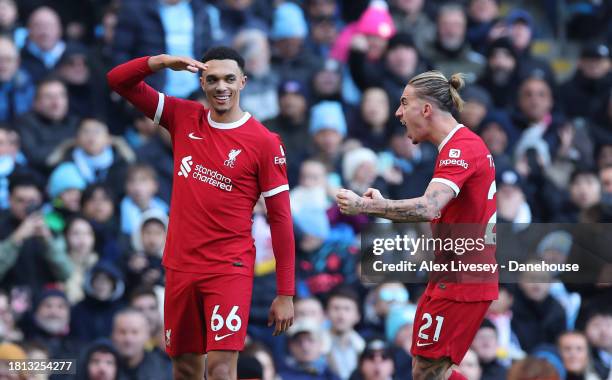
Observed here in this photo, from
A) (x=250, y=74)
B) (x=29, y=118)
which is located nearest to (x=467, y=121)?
(x=250, y=74)

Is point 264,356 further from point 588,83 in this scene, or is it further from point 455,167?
point 588,83

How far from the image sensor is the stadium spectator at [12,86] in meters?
13.9

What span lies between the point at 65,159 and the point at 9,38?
170 cm

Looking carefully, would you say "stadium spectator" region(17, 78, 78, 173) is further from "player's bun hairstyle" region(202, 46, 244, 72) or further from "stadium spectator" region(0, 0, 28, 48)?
"player's bun hairstyle" region(202, 46, 244, 72)

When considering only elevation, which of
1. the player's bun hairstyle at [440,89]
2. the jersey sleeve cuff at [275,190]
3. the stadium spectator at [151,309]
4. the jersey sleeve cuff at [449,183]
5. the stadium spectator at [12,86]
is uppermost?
the stadium spectator at [12,86]

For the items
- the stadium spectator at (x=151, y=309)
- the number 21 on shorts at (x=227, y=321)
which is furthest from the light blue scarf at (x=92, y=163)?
the number 21 on shorts at (x=227, y=321)

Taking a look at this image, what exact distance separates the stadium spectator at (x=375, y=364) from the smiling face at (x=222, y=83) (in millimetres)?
3569

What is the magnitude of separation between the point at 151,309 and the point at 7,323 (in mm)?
1216

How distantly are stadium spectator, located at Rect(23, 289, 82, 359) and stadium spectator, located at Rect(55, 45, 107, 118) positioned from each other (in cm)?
277

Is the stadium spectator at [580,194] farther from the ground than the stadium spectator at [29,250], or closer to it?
farther from the ground

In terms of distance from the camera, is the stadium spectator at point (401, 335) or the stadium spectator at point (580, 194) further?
the stadium spectator at point (580, 194)

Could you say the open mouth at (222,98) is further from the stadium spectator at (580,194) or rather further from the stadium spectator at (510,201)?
the stadium spectator at (580,194)

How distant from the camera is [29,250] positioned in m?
12.4

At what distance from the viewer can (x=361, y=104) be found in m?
14.7
